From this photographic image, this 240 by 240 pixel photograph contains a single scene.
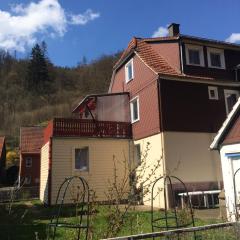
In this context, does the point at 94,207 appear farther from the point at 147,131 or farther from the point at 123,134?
the point at 123,134

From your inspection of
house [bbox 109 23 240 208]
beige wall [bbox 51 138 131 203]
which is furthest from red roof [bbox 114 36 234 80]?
beige wall [bbox 51 138 131 203]

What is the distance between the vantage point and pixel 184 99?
70.1 ft

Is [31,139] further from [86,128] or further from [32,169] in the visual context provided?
[86,128]

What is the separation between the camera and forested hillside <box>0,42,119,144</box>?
3558 inches

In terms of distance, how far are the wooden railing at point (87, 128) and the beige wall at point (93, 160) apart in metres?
0.34

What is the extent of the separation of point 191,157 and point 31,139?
1133 inches

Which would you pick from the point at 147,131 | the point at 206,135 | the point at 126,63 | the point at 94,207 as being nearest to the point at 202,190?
the point at 206,135

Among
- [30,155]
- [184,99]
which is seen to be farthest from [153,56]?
Answer: [30,155]

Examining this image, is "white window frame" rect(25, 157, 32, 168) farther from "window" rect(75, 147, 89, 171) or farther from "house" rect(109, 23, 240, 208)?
"window" rect(75, 147, 89, 171)

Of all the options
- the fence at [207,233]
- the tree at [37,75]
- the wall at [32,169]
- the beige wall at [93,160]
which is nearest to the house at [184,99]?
the beige wall at [93,160]

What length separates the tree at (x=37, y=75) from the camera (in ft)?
347

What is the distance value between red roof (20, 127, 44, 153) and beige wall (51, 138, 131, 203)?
76.0 feet

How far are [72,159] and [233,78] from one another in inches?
437

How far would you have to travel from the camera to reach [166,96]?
2106 cm
